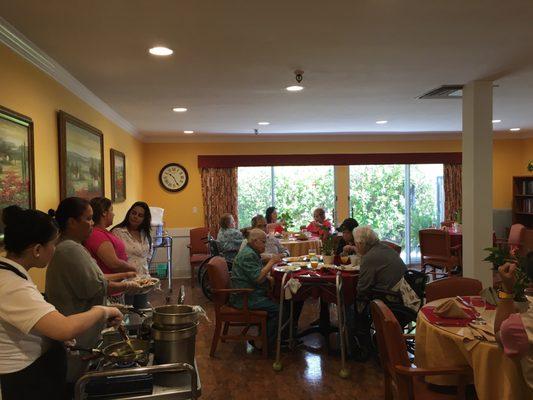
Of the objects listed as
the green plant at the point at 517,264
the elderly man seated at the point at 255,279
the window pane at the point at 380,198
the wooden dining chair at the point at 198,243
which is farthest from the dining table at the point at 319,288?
the window pane at the point at 380,198

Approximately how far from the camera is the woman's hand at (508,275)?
89.0 inches

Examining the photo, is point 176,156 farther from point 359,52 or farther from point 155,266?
point 359,52

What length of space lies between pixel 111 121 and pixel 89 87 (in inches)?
52.9

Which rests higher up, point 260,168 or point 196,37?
point 196,37

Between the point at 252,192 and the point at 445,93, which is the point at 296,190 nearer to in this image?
the point at 252,192

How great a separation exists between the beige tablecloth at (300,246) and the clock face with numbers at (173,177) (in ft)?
8.67

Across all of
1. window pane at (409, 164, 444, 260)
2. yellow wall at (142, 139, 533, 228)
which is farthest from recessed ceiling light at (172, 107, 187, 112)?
window pane at (409, 164, 444, 260)

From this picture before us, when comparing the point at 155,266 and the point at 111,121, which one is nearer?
the point at 111,121

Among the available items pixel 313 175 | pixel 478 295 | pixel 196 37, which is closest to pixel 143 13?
pixel 196 37

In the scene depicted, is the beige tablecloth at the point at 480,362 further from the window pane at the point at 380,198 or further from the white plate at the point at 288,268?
the window pane at the point at 380,198

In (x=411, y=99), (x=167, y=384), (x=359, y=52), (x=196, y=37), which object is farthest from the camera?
(x=411, y=99)

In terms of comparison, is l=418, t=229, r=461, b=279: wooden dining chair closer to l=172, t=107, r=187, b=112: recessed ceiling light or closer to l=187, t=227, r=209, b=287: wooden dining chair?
l=187, t=227, r=209, b=287: wooden dining chair

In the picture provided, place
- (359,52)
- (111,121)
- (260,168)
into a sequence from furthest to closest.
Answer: (260,168) → (111,121) → (359,52)

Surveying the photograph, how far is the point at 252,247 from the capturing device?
3939 millimetres
